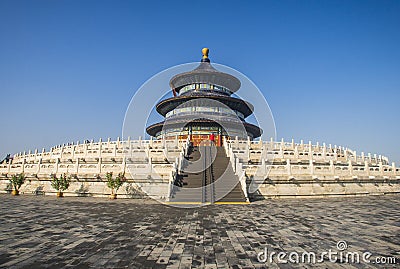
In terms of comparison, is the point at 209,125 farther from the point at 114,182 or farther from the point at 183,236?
the point at 183,236

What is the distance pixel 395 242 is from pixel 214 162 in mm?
13006

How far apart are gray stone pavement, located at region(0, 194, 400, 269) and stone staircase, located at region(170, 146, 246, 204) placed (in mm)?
2245

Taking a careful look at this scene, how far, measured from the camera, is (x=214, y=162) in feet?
60.7

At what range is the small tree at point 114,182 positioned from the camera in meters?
14.7

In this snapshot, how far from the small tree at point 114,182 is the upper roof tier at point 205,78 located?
91.5 feet

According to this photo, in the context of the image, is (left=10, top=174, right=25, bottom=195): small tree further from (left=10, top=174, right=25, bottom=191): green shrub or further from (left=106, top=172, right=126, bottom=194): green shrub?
(left=106, top=172, right=126, bottom=194): green shrub

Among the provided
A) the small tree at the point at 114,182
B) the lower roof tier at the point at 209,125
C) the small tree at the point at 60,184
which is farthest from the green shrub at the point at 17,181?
the lower roof tier at the point at 209,125

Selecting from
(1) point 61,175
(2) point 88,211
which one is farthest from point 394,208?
(1) point 61,175

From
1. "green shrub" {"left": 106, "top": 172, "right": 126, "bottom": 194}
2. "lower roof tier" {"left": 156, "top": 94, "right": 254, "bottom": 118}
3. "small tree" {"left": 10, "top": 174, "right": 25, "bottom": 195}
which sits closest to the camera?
"green shrub" {"left": 106, "top": 172, "right": 126, "bottom": 194}

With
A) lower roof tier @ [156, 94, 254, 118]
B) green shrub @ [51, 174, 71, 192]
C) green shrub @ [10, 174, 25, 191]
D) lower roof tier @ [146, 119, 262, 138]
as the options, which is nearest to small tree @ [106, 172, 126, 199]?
green shrub @ [51, 174, 71, 192]

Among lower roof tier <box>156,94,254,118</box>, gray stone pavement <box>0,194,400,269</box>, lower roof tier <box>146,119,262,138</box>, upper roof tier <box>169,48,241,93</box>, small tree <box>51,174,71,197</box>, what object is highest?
upper roof tier <box>169,48,241,93</box>

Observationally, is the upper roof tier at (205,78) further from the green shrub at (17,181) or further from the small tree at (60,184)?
the green shrub at (17,181)

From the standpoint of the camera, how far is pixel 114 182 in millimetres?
14758

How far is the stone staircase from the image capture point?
13086 millimetres
